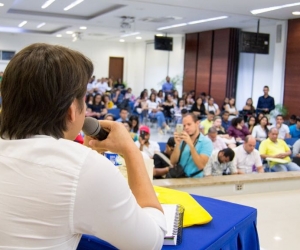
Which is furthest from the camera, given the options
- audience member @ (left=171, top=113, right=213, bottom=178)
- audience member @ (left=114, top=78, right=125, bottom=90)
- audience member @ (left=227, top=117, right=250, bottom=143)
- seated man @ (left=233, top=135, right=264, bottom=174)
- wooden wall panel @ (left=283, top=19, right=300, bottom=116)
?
audience member @ (left=114, top=78, right=125, bottom=90)

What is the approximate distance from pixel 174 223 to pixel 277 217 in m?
2.73

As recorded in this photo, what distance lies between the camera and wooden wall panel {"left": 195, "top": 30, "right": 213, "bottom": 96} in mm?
14438

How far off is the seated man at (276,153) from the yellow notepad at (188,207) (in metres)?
5.05

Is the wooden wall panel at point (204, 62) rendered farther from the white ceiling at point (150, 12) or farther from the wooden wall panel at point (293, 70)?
the wooden wall panel at point (293, 70)

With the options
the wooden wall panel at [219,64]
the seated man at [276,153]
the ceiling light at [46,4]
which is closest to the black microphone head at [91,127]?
the seated man at [276,153]

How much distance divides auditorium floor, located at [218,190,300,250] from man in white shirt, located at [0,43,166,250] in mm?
2527

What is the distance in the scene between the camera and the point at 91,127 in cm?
114

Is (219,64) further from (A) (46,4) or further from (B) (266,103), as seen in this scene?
(A) (46,4)

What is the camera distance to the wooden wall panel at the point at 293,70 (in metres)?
10.8

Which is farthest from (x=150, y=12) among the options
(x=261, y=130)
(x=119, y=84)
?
(x=119, y=84)

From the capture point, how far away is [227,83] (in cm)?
1363

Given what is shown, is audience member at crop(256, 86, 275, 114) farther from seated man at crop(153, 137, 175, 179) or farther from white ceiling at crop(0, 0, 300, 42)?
seated man at crop(153, 137, 175, 179)

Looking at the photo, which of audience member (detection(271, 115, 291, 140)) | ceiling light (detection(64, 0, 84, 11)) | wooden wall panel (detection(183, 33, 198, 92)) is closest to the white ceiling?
ceiling light (detection(64, 0, 84, 11))

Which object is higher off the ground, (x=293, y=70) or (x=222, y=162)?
(x=293, y=70)
